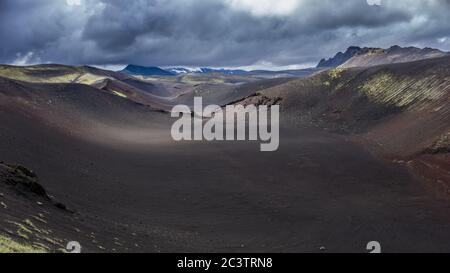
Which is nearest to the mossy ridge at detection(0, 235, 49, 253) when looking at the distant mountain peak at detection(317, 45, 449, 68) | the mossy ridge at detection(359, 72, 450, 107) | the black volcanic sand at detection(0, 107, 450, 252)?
the black volcanic sand at detection(0, 107, 450, 252)

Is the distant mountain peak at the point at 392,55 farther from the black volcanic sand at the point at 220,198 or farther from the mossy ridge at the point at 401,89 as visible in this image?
the black volcanic sand at the point at 220,198

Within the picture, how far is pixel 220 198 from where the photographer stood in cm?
2069

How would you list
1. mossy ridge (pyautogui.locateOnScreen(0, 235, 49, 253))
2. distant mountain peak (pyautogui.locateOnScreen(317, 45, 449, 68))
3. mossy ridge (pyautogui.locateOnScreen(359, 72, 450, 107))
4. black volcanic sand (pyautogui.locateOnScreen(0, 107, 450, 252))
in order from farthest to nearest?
distant mountain peak (pyautogui.locateOnScreen(317, 45, 449, 68)) → mossy ridge (pyautogui.locateOnScreen(359, 72, 450, 107)) → black volcanic sand (pyautogui.locateOnScreen(0, 107, 450, 252)) → mossy ridge (pyautogui.locateOnScreen(0, 235, 49, 253))

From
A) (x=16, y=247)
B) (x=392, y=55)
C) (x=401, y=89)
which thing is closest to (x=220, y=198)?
(x=16, y=247)

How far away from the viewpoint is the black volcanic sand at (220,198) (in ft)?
47.2

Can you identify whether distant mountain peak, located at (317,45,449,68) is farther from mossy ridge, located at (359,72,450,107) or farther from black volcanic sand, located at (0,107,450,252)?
black volcanic sand, located at (0,107,450,252)

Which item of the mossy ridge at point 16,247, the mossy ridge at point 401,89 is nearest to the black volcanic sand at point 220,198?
the mossy ridge at point 16,247

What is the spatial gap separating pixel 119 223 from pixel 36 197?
2.95m

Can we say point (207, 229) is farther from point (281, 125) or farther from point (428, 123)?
point (281, 125)

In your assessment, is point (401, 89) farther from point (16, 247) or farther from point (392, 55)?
point (392, 55)

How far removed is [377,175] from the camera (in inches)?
980

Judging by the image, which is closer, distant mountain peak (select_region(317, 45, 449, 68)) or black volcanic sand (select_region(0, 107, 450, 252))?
black volcanic sand (select_region(0, 107, 450, 252))

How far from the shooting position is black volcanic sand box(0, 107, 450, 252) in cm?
1439

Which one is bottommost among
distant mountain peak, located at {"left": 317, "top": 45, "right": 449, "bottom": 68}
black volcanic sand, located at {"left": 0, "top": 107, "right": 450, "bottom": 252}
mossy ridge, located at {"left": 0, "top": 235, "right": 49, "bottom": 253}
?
black volcanic sand, located at {"left": 0, "top": 107, "right": 450, "bottom": 252}
